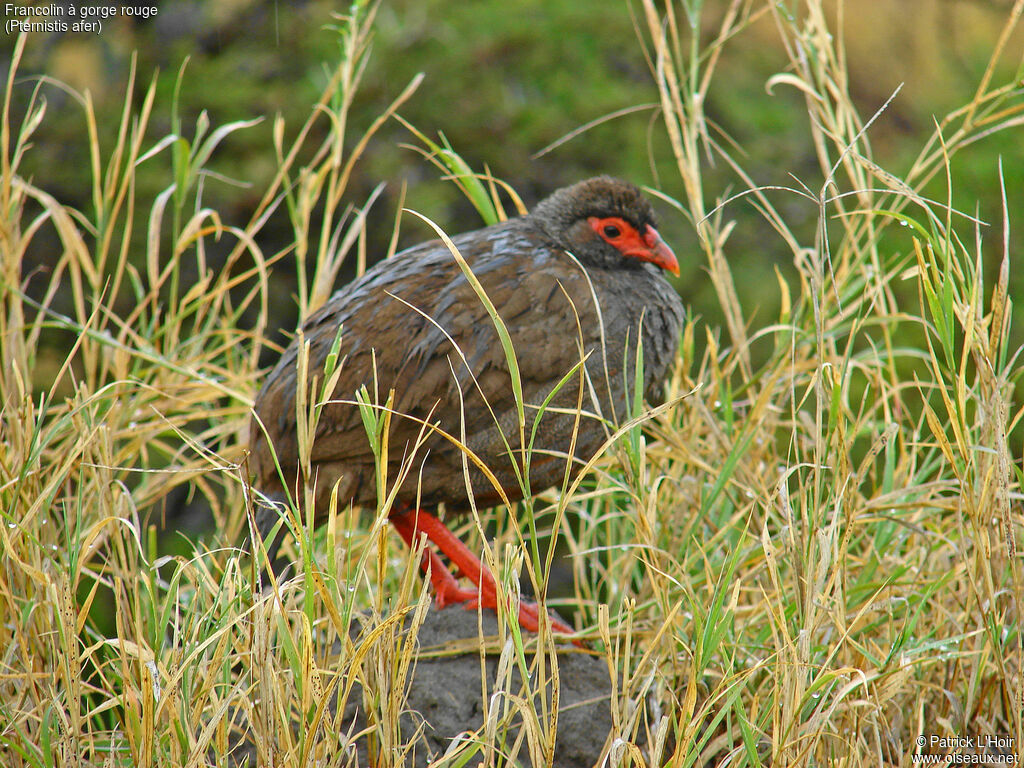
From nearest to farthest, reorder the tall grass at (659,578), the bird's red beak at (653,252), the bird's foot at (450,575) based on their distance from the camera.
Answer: the tall grass at (659,578)
the bird's foot at (450,575)
the bird's red beak at (653,252)

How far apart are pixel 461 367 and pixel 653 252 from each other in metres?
0.80

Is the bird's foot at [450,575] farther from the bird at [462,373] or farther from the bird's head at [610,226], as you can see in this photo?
the bird's head at [610,226]

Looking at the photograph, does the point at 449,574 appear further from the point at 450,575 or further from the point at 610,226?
the point at 610,226

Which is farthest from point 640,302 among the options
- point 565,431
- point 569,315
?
point 565,431

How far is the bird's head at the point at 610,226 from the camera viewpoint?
10.3ft

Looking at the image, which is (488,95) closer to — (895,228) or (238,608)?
(895,228)

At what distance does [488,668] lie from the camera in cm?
273

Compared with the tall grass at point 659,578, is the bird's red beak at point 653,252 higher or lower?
higher

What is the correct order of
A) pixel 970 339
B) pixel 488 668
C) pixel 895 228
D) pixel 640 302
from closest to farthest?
1. pixel 970 339
2. pixel 488 668
3. pixel 640 302
4. pixel 895 228

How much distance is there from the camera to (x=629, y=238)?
3.18 meters

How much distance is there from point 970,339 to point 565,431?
3.62 feet

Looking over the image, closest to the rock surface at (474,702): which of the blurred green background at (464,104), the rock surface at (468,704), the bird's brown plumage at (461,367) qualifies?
the rock surface at (468,704)

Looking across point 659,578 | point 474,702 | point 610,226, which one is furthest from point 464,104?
point 474,702

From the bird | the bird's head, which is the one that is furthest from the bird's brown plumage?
the bird's head
